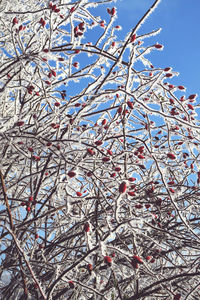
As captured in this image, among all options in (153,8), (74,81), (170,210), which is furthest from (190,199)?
(153,8)

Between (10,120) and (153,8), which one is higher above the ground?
(153,8)

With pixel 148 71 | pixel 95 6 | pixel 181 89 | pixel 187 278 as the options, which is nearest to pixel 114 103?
pixel 148 71

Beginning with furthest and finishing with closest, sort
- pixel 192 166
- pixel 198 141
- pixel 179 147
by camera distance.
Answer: pixel 179 147
pixel 192 166
pixel 198 141

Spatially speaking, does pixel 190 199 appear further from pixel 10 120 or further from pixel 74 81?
pixel 10 120

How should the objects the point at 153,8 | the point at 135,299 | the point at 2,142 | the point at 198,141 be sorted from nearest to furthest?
the point at 153,8, the point at 135,299, the point at 2,142, the point at 198,141

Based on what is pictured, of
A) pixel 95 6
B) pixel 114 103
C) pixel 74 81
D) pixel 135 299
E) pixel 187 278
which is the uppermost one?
pixel 95 6

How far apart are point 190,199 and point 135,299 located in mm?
1041

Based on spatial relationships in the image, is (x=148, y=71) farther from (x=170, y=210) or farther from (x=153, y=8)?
(x=170, y=210)

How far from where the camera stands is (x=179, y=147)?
3.20 meters

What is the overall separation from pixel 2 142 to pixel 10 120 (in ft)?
0.56

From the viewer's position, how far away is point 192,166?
2.52m

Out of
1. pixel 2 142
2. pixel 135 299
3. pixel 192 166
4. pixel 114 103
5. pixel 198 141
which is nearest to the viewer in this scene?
pixel 135 299

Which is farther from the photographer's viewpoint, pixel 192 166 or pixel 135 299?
pixel 192 166

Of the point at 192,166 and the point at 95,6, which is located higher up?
the point at 95,6
